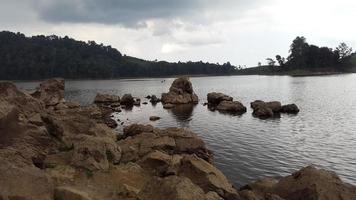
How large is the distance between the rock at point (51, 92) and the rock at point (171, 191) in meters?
63.6

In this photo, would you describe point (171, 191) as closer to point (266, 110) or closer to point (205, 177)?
point (205, 177)

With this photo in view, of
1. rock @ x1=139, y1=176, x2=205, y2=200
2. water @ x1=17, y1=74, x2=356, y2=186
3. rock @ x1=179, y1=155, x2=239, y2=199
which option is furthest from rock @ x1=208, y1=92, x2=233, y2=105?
rock @ x1=139, y1=176, x2=205, y2=200

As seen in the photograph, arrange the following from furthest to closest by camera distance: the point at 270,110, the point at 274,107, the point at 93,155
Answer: the point at 274,107 → the point at 270,110 → the point at 93,155

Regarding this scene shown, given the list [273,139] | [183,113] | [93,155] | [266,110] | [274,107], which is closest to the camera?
[93,155]

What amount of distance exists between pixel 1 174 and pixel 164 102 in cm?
8406

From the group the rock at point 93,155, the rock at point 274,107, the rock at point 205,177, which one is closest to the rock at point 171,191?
the rock at point 205,177

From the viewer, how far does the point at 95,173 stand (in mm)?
22406

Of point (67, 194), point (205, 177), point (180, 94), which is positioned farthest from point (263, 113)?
point (67, 194)

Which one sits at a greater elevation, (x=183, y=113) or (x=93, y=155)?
(x=93, y=155)

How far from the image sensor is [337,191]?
21.7 metres

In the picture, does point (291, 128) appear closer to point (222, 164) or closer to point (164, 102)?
point (222, 164)

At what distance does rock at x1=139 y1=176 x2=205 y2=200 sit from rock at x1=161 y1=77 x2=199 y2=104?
80.9m

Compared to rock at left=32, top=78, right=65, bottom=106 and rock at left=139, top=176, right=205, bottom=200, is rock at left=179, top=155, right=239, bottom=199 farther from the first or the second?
rock at left=32, top=78, right=65, bottom=106

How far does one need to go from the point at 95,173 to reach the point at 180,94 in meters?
81.7
